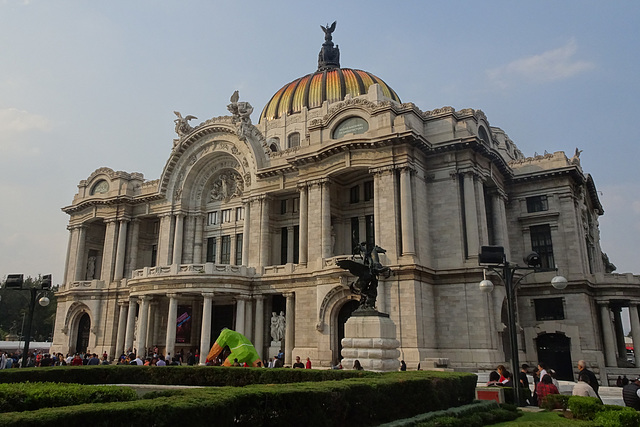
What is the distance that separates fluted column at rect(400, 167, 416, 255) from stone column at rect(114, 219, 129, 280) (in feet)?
87.7

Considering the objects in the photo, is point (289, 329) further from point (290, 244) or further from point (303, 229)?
point (290, 244)

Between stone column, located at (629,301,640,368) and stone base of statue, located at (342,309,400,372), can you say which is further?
stone column, located at (629,301,640,368)

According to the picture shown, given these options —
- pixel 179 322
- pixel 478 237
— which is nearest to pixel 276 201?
pixel 179 322

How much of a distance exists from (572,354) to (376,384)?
29818mm

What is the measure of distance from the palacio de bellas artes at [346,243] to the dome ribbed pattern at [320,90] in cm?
897

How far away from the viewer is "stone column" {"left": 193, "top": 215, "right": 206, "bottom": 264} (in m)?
44.5

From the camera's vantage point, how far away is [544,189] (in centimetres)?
4056

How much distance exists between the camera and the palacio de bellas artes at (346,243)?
107 feet

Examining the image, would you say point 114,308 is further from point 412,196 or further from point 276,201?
point 412,196

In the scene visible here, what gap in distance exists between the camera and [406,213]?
32.6m

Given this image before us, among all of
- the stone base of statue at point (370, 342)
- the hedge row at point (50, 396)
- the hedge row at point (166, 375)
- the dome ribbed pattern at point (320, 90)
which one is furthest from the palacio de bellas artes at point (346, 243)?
the hedge row at point (50, 396)

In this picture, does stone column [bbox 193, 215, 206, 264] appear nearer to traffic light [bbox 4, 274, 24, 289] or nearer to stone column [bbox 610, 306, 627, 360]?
traffic light [bbox 4, 274, 24, 289]

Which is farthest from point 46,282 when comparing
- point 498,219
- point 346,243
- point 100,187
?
point 498,219

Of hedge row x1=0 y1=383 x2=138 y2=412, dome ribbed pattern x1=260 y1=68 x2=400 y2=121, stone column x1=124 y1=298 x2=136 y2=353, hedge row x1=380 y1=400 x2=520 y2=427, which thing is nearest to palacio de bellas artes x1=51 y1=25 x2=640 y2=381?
stone column x1=124 y1=298 x2=136 y2=353
